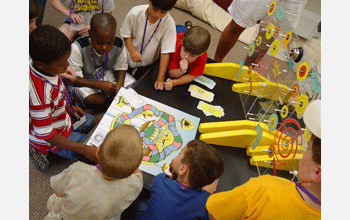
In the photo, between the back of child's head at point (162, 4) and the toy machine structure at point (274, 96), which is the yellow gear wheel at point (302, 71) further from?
the back of child's head at point (162, 4)

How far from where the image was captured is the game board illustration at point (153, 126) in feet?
3.99

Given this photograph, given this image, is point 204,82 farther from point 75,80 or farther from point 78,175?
point 78,175

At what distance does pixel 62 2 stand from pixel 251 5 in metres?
1.37

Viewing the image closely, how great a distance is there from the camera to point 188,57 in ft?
5.12

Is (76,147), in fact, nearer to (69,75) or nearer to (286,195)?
(69,75)

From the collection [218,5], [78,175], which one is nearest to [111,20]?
[78,175]

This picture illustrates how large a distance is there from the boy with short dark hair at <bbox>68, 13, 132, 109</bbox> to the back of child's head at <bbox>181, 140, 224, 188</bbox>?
78 cm

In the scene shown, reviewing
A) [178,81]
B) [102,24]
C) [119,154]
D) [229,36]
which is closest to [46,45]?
[102,24]

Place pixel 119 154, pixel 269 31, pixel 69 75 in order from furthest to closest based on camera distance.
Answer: pixel 69 75 → pixel 269 31 → pixel 119 154

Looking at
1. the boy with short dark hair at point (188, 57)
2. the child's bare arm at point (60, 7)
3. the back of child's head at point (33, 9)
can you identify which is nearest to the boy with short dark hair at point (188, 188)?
the boy with short dark hair at point (188, 57)

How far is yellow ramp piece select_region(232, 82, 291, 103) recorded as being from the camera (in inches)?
47.2

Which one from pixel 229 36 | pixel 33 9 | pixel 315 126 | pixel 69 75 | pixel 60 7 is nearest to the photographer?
pixel 315 126

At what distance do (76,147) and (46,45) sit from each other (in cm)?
45

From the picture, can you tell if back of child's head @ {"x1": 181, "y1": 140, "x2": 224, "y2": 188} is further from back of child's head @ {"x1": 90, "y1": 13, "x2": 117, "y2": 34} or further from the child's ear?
back of child's head @ {"x1": 90, "y1": 13, "x2": 117, "y2": 34}
